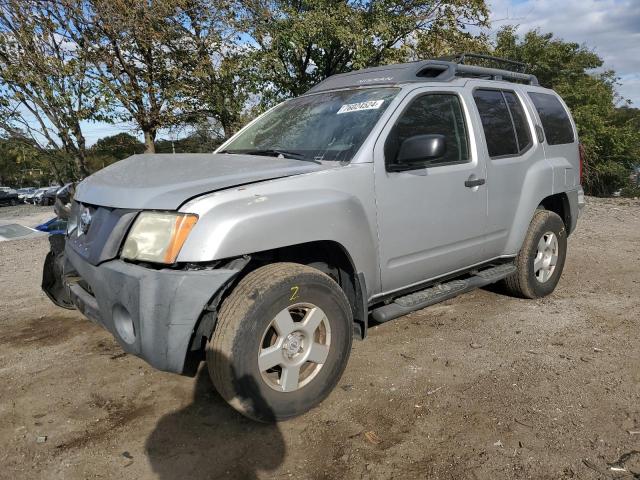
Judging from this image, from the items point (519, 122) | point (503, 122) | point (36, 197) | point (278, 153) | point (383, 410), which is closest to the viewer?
point (383, 410)

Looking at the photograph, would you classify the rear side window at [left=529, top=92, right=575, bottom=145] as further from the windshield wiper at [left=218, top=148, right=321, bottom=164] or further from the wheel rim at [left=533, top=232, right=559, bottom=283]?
the windshield wiper at [left=218, top=148, right=321, bottom=164]

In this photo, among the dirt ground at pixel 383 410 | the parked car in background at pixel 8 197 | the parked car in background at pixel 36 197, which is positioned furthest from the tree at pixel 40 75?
the parked car in background at pixel 8 197

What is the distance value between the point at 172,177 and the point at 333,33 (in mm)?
7775

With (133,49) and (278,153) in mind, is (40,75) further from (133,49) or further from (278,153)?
(278,153)

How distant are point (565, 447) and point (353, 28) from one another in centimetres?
892

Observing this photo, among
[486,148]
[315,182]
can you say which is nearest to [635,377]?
[486,148]

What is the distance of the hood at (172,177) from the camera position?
2.46m

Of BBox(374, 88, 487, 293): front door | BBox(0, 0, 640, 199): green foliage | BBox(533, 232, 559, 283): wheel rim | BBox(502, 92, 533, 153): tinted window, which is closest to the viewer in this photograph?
BBox(374, 88, 487, 293): front door

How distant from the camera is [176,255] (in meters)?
2.35

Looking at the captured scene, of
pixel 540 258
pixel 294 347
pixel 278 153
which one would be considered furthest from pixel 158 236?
pixel 540 258

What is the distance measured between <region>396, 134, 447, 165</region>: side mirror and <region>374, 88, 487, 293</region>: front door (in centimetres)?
5

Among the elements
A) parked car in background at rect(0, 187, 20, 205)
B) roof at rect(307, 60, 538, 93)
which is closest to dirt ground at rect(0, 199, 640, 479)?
roof at rect(307, 60, 538, 93)

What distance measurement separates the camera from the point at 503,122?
13.8ft

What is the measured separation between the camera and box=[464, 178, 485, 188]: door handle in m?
3.66
